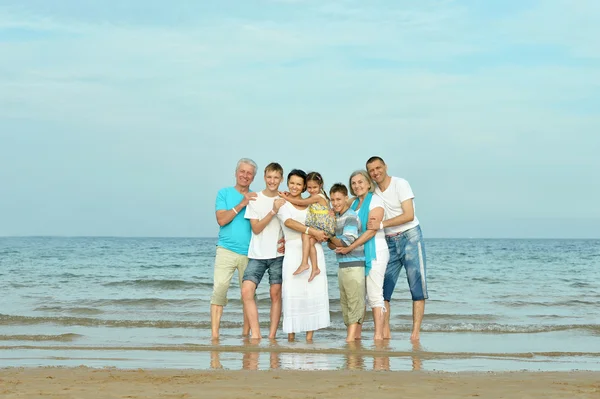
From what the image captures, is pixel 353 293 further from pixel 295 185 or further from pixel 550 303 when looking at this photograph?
pixel 550 303

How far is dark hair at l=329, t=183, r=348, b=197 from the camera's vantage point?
24.1 feet

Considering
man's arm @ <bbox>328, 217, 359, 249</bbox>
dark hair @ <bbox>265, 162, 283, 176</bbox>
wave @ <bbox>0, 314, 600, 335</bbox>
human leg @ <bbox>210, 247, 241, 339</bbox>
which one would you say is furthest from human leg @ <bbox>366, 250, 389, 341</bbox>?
wave @ <bbox>0, 314, 600, 335</bbox>

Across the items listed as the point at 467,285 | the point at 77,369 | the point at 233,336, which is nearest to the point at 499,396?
the point at 77,369

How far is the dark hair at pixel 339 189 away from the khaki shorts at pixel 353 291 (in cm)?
80

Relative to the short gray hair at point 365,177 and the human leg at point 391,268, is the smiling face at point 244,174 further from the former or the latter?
the human leg at point 391,268

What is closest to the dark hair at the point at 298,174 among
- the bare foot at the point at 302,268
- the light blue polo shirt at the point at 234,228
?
the light blue polo shirt at the point at 234,228

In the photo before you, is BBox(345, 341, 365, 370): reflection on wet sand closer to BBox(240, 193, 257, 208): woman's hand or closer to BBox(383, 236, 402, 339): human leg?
BBox(383, 236, 402, 339): human leg

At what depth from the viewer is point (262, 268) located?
7.68 meters

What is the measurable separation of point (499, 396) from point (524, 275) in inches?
832

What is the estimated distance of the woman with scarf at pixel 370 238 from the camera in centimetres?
733

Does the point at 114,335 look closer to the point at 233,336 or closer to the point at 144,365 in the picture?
the point at 233,336

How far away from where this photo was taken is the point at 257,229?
7.47 m

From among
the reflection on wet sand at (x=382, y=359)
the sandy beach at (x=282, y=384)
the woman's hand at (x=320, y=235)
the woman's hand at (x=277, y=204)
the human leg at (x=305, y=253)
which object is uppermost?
the woman's hand at (x=277, y=204)

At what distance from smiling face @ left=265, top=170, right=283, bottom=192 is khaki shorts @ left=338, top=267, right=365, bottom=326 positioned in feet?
3.67
